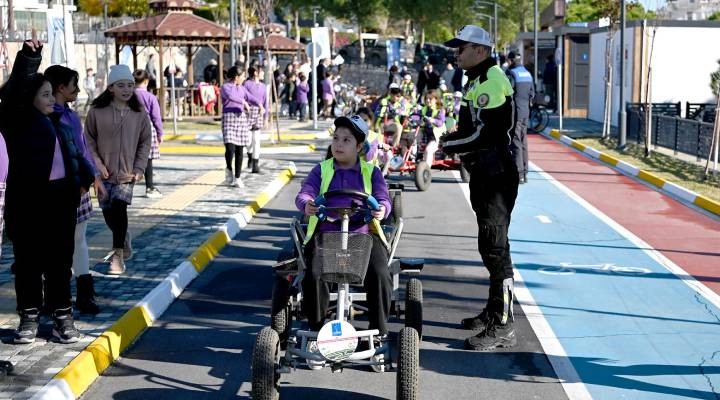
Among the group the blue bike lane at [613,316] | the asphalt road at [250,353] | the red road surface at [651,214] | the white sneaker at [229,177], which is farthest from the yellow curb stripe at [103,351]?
the white sneaker at [229,177]

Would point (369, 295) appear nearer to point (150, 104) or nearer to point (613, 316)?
point (613, 316)

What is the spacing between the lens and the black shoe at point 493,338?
24.3 ft

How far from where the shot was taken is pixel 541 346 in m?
7.48

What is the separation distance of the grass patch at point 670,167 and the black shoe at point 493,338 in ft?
27.6

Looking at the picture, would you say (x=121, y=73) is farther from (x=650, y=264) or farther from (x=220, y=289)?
(x=650, y=264)

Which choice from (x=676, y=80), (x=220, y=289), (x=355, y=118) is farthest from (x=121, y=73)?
(x=676, y=80)

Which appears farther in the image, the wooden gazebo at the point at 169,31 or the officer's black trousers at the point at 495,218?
the wooden gazebo at the point at 169,31

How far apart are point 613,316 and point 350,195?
9.44 ft

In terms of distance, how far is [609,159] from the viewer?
2144 centimetres

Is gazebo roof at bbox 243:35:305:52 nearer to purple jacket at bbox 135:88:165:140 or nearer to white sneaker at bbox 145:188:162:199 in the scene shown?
white sneaker at bbox 145:188:162:199

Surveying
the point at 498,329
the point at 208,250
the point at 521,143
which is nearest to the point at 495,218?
the point at 498,329

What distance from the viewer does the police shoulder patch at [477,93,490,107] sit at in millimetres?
7438

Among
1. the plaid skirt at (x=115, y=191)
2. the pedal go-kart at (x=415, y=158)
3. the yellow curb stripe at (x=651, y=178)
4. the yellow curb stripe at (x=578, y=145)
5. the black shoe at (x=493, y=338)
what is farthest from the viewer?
the yellow curb stripe at (x=578, y=145)

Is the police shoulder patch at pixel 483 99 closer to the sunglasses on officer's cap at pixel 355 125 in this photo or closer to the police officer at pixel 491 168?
the police officer at pixel 491 168
